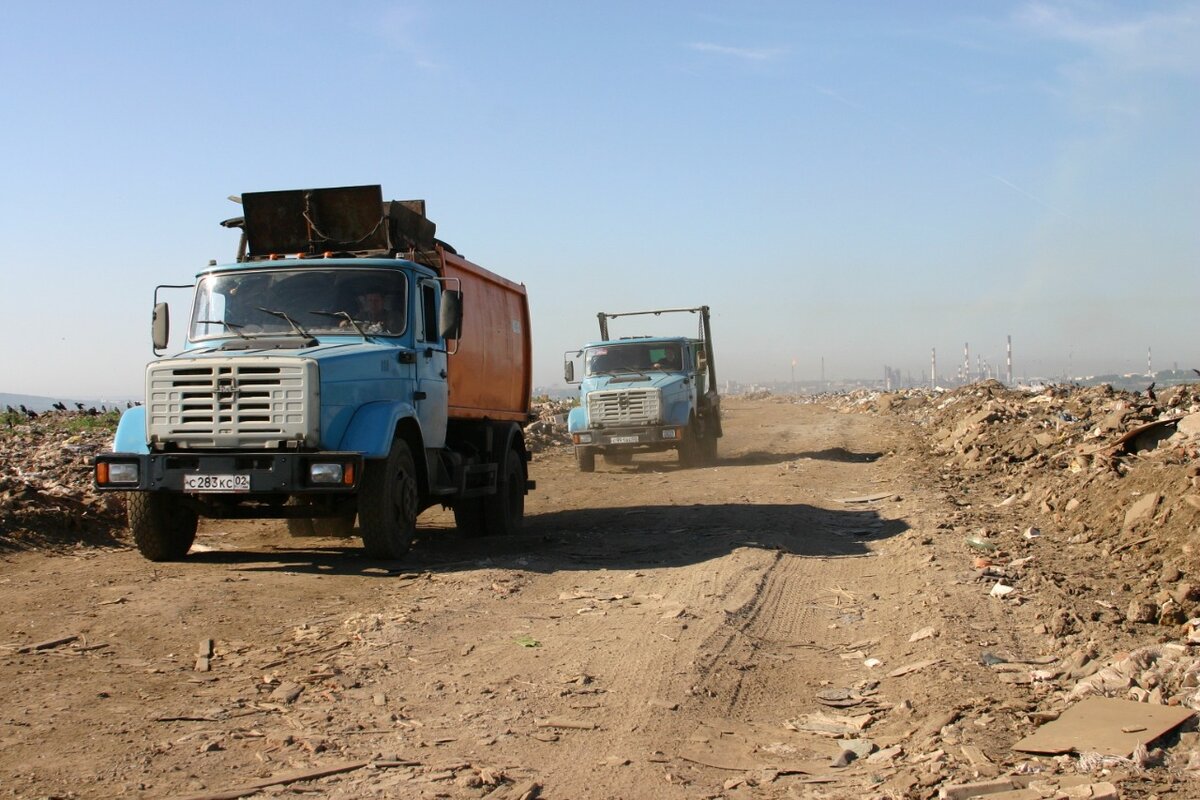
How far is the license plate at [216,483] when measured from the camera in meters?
8.67

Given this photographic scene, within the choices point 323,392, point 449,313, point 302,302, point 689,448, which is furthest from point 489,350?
point 689,448

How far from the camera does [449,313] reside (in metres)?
10.2

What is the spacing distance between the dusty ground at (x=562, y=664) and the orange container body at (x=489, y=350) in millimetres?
1697

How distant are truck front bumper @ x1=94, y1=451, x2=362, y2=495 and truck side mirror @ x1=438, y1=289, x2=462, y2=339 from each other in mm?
1967

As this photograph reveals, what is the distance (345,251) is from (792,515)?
18.8 ft

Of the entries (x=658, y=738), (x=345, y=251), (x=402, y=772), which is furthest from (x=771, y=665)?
(x=345, y=251)

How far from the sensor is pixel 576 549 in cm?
1066

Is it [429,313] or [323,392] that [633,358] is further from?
[323,392]

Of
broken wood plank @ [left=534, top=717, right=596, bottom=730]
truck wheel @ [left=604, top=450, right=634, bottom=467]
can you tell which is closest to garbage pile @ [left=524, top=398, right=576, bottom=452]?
truck wheel @ [left=604, top=450, right=634, bottom=467]

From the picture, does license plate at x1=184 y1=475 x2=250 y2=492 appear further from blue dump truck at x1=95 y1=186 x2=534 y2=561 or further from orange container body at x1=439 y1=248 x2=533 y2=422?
orange container body at x1=439 y1=248 x2=533 y2=422

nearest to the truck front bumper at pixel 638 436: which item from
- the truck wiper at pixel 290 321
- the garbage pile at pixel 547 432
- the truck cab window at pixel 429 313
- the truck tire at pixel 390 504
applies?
the garbage pile at pixel 547 432

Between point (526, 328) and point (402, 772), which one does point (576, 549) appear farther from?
point (402, 772)

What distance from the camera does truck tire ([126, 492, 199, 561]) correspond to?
9.29 metres

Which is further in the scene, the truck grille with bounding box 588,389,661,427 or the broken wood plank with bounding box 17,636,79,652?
the truck grille with bounding box 588,389,661,427
